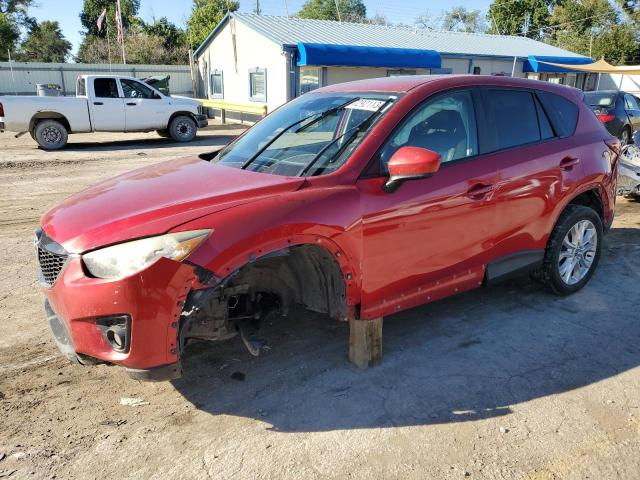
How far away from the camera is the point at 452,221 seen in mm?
3537

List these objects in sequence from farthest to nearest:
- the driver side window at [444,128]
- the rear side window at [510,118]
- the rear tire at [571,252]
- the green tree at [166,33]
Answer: the green tree at [166,33], the rear tire at [571,252], the rear side window at [510,118], the driver side window at [444,128]

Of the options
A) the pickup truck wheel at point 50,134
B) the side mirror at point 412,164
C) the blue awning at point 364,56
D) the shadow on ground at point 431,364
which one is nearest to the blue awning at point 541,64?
the blue awning at point 364,56

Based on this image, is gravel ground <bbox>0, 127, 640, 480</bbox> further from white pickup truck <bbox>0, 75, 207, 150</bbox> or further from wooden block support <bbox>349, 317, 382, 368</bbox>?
white pickup truck <bbox>0, 75, 207, 150</bbox>

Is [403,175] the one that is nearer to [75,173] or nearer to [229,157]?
[229,157]

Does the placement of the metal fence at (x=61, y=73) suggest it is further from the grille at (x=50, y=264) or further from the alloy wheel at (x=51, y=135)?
the grille at (x=50, y=264)

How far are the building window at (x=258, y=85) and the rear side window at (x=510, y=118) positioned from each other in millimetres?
18929

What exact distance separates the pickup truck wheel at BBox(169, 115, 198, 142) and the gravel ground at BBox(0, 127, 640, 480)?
40.3ft

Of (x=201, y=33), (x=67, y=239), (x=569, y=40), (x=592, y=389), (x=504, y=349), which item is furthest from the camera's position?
(x=569, y=40)

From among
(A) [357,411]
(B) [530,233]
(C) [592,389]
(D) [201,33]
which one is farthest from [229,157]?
(D) [201,33]

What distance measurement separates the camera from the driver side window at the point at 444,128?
3.46 meters

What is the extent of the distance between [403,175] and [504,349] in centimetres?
160

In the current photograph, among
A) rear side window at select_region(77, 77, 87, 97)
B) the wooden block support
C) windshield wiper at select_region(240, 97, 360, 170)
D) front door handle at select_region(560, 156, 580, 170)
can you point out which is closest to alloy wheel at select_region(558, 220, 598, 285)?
front door handle at select_region(560, 156, 580, 170)

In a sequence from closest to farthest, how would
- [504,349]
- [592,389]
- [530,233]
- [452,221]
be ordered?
[592,389], [452,221], [504,349], [530,233]

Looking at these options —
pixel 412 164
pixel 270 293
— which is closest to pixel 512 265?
pixel 412 164
